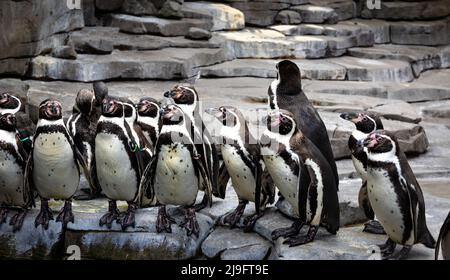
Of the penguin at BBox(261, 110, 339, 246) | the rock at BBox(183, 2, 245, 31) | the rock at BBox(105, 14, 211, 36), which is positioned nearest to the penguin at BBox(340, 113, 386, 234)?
the penguin at BBox(261, 110, 339, 246)

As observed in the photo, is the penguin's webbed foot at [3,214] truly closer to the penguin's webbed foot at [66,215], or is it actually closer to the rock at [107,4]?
the penguin's webbed foot at [66,215]

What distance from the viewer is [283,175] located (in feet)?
16.3

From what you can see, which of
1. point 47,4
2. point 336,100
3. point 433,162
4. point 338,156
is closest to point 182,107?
point 338,156

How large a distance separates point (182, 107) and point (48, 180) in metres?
0.87

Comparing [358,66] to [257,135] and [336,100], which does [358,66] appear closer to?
[336,100]

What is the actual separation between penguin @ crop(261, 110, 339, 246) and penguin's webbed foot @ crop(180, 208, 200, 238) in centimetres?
57

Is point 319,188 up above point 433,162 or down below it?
above

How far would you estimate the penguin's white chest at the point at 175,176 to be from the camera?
5.14 m

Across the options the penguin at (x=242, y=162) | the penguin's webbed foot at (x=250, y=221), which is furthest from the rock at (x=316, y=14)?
the penguin's webbed foot at (x=250, y=221)

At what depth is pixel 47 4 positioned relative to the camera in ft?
30.0

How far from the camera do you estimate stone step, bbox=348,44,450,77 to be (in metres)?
11.7

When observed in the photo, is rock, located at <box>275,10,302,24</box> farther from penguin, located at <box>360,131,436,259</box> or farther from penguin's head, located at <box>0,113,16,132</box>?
penguin, located at <box>360,131,436,259</box>

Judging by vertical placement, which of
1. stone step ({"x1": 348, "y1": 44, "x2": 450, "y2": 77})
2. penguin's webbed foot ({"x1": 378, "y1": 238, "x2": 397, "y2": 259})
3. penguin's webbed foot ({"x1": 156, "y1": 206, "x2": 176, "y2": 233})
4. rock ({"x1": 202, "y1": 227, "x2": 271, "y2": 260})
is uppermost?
penguin's webbed foot ({"x1": 378, "y1": 238, "x2": 397, "y2": 259})
